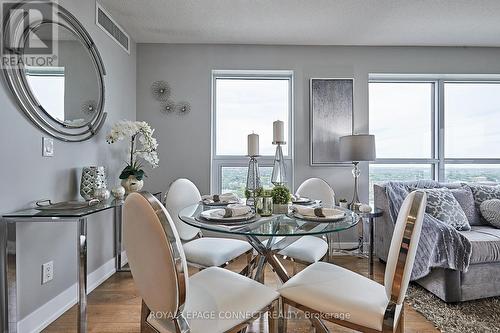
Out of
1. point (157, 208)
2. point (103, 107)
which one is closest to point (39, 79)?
point (103, 107)

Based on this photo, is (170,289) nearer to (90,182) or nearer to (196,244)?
(196,244)

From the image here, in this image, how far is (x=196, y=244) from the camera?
187 cm

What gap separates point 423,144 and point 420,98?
24.2 inches

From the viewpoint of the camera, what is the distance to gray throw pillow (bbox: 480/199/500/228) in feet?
8.08

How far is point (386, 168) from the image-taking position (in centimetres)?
343

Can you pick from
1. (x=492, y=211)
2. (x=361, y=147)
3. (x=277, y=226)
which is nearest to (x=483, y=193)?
(x=492, y=211)

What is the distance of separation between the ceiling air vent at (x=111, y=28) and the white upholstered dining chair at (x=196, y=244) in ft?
5.48

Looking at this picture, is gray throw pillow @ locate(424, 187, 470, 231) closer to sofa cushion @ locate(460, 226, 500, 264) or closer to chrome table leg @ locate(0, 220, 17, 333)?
sofa cushion @ locate(460, 226, 500, 264)

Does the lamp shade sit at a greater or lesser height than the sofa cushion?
greater

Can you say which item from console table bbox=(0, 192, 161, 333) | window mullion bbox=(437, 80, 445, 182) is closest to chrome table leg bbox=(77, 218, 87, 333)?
console table bbox=(0, 192, 161, 333)

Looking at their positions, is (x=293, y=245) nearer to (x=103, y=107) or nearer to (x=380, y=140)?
(x=103, y=107)

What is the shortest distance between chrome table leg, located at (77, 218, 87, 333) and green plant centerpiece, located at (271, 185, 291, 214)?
3.54ft

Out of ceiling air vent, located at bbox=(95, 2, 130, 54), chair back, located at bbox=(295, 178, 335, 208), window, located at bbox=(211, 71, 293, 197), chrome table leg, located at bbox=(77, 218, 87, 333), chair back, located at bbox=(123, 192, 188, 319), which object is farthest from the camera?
window, located at bbox=(211, 71, 293, 197)

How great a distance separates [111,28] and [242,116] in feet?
5.48
